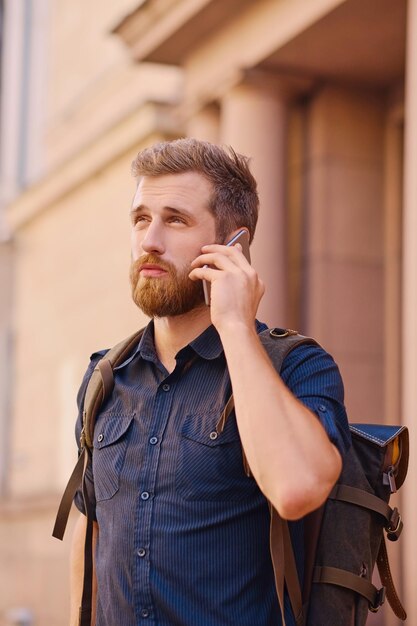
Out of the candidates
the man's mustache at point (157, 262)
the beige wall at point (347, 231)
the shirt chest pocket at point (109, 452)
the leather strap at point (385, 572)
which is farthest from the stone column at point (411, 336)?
the man's mustache at point (157, 262)

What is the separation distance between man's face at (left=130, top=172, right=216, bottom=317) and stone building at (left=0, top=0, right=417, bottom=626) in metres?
2.95

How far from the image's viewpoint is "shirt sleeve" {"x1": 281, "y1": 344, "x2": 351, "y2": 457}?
3.03 meters

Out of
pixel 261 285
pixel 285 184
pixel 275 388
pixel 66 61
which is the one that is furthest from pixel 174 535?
pixel 66 61

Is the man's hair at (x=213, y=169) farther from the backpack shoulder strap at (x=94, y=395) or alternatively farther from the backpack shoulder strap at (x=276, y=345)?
the backpack shoulder strap at (x=94, y=395)

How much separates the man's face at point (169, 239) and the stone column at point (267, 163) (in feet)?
16.0

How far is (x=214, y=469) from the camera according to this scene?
10.3 ft

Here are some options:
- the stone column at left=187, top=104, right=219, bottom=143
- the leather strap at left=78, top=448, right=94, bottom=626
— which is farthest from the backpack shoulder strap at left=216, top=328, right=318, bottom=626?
the stone column at left=187, top=104, right=219, bottom=143

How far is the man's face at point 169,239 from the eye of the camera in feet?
10.9

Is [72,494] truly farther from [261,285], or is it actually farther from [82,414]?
[261,285]

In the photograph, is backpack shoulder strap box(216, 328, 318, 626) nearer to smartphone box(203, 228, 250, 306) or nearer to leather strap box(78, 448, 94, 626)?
smartphone box(203, 228, 250, 306)

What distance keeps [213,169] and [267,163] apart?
5142 millimetres

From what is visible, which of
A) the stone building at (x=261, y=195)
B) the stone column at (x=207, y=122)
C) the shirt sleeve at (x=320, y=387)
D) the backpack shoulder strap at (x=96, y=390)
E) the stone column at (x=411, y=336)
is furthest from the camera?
the stone column at (x=207, y=122)

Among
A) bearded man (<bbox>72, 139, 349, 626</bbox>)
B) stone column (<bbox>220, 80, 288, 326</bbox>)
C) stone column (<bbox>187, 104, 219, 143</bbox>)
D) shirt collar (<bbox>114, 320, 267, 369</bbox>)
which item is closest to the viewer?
bearded man (<bbox>72, 139, 349, 626</bbox>)

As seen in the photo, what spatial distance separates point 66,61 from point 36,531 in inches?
217
